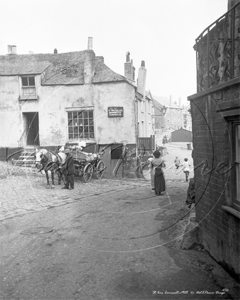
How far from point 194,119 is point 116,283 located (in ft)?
11.6

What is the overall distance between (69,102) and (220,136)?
14.3 m

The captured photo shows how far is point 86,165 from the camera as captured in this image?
15.6 m

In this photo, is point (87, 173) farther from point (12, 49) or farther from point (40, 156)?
point (12, 49)

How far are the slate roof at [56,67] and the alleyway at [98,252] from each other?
9.17m

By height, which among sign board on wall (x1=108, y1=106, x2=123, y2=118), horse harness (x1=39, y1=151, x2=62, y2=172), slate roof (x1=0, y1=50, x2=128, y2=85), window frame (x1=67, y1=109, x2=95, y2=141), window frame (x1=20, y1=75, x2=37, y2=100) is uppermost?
slate roof (x1=0, y1=50, x2=128, y2=85)

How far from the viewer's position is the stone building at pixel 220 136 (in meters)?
4.96

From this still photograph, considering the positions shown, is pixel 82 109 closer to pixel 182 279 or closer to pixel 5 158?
pixel 5 158

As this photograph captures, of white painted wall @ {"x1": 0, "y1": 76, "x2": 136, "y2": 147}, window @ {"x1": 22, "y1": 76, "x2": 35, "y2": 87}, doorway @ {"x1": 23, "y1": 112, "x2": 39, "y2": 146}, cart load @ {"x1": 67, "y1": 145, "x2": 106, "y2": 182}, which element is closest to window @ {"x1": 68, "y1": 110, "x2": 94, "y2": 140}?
white painted wall @ {"x1": 0, "y1": 76, "x2": 136, "y2": 147}

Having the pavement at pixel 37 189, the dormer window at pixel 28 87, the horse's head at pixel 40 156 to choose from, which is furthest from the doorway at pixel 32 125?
the horse's head at pixel 40 156

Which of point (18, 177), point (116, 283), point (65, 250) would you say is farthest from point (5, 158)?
point (116, 283)

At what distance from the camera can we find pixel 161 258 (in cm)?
Result: 611

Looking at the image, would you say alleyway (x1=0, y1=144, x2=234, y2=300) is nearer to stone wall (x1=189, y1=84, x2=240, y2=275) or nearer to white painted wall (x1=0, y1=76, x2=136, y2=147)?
stone wall (x1=189, y1=84, x2=240, y2=275)

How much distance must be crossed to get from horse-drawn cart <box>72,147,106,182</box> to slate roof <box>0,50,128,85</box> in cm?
475

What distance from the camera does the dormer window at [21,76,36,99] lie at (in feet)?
64.0
